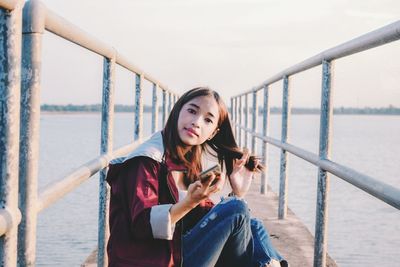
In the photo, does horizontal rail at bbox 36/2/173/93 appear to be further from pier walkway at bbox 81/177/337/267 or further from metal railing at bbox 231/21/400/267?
pier walkway at bbox 81/177/337/267

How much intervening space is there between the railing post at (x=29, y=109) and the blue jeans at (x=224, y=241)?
694mm

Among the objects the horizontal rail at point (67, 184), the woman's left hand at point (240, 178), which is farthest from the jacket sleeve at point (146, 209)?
the woman's left hand at point (240, 178)

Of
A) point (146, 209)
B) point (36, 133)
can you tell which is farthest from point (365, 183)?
point (36, 133)

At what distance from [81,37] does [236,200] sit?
0.70m

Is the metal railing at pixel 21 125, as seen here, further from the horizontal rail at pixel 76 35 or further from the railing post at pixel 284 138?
the railing post at pixel 284 138

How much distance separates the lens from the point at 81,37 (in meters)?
1.77

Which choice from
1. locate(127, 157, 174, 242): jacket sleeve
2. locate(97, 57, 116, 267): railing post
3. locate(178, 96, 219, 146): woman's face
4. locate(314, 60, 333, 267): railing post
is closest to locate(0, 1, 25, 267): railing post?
locate(127, 157, 174, 242): jacket sleeve

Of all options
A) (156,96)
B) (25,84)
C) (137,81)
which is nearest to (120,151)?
(137,81)

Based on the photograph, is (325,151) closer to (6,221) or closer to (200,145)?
(200,145)

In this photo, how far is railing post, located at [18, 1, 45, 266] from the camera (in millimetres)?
1334

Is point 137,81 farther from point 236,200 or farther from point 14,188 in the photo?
point 14,188

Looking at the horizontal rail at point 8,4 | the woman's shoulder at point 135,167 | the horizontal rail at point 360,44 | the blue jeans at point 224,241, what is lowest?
the blue jeans at point 224,241

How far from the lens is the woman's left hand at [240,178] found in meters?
2.47

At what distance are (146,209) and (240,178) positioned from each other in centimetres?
87
